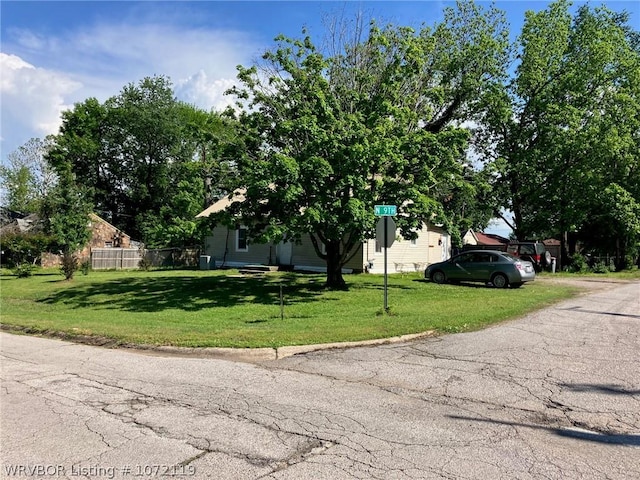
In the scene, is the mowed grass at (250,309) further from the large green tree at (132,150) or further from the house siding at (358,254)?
the large green tree at (132,150)

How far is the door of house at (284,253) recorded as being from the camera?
92.2 feet

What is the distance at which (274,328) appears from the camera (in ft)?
34.2

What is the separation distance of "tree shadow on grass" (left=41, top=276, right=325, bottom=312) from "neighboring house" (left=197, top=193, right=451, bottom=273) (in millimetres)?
3049

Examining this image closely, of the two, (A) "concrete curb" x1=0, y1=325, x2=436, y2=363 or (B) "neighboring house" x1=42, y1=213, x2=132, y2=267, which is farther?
(B) "neighboring house" x1=42, y1=213, x2=132, y2=267

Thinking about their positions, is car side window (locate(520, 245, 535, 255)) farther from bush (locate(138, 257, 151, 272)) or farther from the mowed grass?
bush (locate(138, 257, 151, 272))

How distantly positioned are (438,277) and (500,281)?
2.82m

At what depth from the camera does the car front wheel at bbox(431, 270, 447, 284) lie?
21.4m

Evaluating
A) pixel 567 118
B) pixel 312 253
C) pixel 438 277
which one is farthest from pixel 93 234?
pixel 567 118

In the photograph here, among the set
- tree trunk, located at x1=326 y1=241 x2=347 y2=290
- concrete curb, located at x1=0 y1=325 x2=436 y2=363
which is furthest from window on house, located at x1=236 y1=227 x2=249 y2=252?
concrete curb, located at x1=0 y1=325 x2=436 y2=363

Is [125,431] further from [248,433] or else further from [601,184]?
[601,184]

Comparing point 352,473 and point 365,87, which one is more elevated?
point 365,87

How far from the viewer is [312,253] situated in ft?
88.6

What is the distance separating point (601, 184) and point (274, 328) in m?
28.7

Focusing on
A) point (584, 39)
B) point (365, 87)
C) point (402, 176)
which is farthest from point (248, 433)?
point (584, 39)
